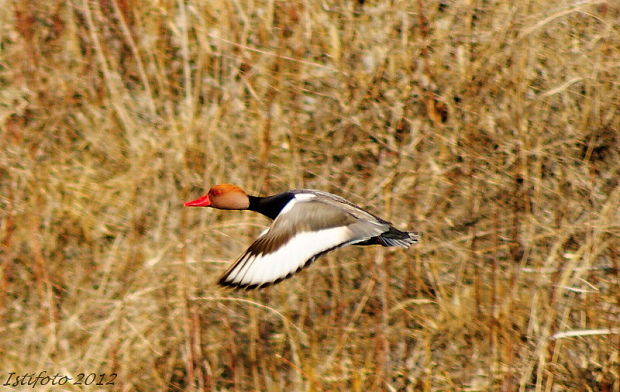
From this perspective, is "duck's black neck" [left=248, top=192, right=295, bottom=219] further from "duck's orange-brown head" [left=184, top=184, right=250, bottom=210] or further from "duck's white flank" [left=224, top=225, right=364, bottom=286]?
"duck's white flank" [left=224, top=225, right=364, bottom=286]

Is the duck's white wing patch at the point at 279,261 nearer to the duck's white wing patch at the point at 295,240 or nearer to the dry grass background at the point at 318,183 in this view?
the duck's white wing patch at the point at 295,240

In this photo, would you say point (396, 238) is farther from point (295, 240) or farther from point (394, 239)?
point (295, 240)

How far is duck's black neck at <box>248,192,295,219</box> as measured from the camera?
3.67m

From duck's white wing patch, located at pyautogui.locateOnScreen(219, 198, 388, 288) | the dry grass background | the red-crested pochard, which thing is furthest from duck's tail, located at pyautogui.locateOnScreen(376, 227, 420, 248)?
the dry grass background

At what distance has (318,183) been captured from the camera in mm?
4430

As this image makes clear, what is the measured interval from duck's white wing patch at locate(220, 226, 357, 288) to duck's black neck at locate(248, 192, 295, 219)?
1.09 ft

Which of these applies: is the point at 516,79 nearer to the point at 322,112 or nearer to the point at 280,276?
the point at 322,112

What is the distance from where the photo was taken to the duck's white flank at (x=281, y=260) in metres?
3.15

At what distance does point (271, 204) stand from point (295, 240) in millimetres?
410

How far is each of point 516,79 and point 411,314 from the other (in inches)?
53.1

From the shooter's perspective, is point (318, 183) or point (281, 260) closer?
point (281, 260)

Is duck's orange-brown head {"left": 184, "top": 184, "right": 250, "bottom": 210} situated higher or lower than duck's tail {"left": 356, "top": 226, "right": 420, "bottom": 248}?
higher

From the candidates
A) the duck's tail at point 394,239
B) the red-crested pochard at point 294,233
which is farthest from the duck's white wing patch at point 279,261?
the duck's tail at point 394,239

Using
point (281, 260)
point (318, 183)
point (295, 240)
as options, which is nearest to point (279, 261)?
point (281, 260)
